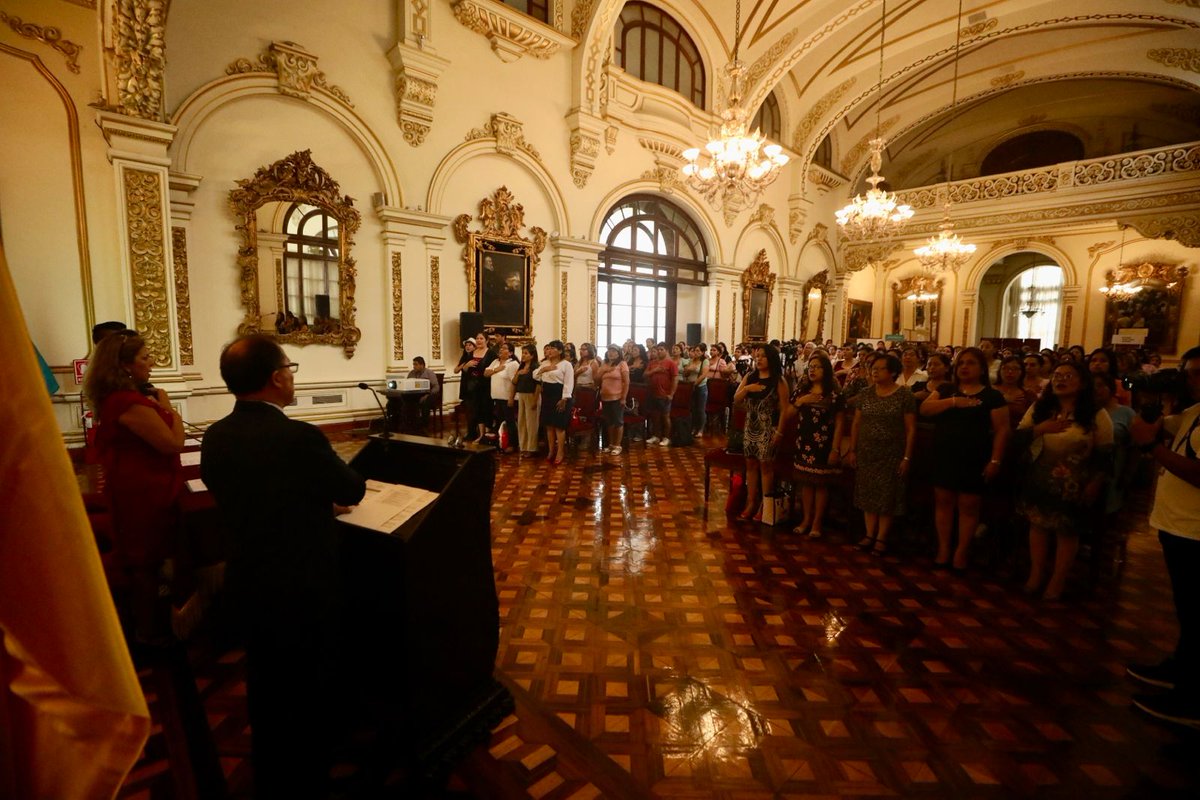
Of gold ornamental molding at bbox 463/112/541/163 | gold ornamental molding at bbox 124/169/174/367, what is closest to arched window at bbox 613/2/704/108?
gold ornamental molding at bbox 463/112/541/163

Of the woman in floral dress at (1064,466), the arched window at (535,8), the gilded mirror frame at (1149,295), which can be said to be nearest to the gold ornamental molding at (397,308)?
the arched window at (535,8)

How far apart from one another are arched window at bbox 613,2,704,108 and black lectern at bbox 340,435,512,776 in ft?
35.0

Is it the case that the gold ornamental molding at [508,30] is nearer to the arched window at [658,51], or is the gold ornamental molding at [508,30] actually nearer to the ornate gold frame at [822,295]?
the arched window at [658,51]

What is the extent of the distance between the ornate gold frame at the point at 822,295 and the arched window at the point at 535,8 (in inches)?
377

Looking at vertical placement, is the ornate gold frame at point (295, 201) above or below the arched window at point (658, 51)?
below

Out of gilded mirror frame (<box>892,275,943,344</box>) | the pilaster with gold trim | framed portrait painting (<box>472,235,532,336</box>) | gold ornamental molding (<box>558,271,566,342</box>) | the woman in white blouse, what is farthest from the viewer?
gilded mirror frame (<box>892,275,943,344</box>)

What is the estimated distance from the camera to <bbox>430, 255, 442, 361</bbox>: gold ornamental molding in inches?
321

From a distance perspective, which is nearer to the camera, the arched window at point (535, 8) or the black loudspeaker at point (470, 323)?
the black loudspeaker at point (470, 323)

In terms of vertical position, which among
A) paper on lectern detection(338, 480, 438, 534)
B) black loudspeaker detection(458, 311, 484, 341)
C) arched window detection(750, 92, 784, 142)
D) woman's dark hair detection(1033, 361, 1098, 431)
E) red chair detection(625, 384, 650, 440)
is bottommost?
red chair detection(625, 384, 650, 440)

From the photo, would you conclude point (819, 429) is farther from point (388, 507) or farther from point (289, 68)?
point (289, 68)

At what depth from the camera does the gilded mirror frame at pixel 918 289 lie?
16.8m

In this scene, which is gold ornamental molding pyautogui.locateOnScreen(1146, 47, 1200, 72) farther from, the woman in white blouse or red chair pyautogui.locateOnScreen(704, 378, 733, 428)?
the woman in white blouse

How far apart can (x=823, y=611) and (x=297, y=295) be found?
707 centimetres

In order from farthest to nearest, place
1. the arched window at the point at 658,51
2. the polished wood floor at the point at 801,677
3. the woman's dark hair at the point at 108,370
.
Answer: the arched window at the point at 658,51, the woman's dark hair at the point at 108,370, the polished wood floor at the point at 801,677
